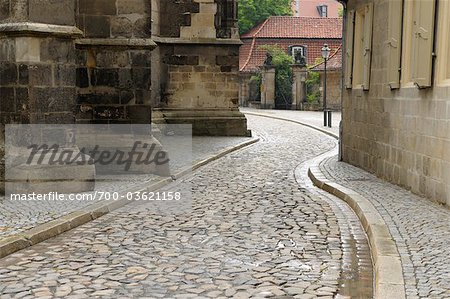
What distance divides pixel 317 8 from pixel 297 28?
33907mm

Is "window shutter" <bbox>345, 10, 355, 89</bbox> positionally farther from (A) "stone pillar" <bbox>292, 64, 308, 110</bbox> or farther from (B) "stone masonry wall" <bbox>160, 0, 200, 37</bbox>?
(A) "stone pillar" <bbox>292, 64, 308, 110</bbox>

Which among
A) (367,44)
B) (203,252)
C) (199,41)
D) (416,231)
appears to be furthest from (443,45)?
(199,41)

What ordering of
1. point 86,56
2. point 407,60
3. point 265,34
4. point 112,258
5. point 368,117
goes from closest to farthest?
point 112,258 < point 407,60 < point 86,56 < point 368,117 < point 265,34

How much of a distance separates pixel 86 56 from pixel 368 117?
210 inches

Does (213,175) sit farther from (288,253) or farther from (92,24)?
(288,253)

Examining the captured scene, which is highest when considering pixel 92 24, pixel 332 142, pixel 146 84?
pixel 92 24

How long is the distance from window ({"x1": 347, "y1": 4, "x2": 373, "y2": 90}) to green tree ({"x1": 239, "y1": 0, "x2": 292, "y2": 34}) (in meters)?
48.3

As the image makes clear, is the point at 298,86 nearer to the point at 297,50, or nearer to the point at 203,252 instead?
the point at 297,50

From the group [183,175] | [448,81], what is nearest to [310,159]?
[183,175]

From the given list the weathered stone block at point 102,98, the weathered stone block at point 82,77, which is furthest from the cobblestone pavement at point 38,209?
the weathered stone block at point 82,77

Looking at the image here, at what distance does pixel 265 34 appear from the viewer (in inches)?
2330

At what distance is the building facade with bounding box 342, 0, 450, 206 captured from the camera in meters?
9.43

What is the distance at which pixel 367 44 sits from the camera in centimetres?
1342

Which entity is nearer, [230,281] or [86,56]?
[230,281]
